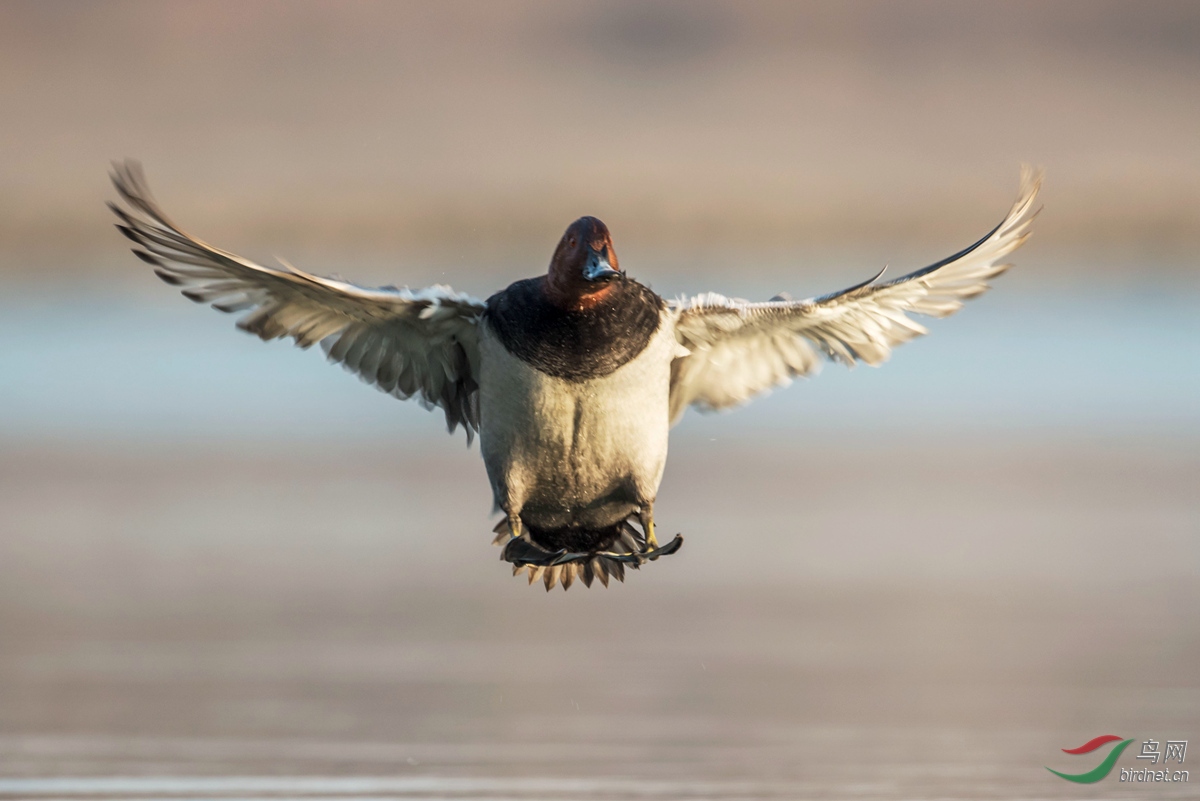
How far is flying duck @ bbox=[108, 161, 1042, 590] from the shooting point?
22.9ft

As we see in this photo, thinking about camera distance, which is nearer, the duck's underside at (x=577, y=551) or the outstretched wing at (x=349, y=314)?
the outstretched wing at (x=349, y=314)

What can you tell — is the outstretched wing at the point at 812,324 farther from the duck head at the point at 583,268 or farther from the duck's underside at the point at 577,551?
the duck's underside at the point at 577,551

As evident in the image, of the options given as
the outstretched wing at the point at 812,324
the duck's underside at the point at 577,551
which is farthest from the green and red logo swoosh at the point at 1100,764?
the outstretched wing at the point at 812,324

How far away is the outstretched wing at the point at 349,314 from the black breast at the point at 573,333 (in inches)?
12.6

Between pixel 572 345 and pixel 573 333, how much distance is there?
5cm

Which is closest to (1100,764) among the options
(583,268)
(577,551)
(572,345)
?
(577,551)

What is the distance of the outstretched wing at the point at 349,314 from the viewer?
7113 mm

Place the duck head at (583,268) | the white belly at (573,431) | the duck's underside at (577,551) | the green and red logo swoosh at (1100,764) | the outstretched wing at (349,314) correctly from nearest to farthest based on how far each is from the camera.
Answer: the green and red logo swoosh at (1100,764), the duck head at (583,268), the white belly at (573,431), the outstretched wing at (349,314), the duck's underside at (577,551)

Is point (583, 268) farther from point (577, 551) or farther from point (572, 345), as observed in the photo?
point (577, 551)

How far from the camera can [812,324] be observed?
25.6ft

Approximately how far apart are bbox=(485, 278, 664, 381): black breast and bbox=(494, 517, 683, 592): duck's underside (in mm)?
851

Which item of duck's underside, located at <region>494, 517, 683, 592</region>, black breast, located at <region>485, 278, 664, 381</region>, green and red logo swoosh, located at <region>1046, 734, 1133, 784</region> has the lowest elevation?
green and red logo swoosh, located at <region>1046, 734, 1133, 784</region>

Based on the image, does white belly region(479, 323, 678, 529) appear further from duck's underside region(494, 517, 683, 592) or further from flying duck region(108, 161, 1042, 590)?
duck's underside region(494, 517, 683, 592)

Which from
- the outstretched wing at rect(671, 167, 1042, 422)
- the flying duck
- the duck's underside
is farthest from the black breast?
the duck's underside
